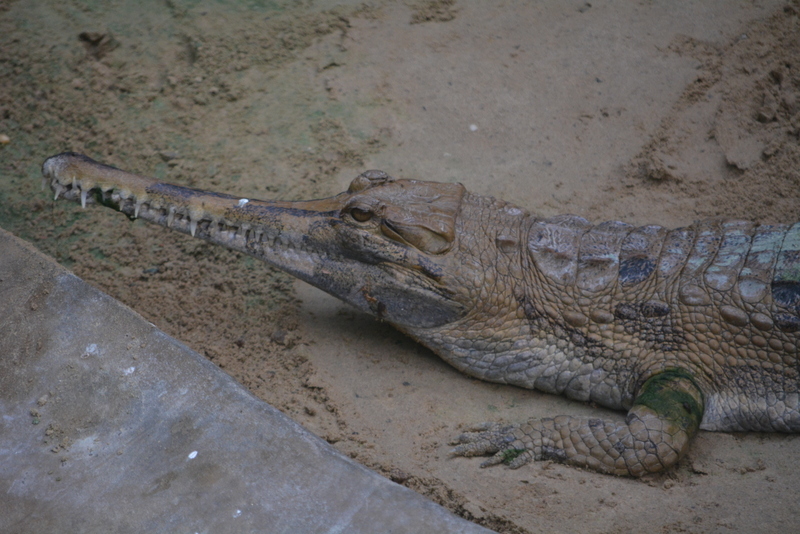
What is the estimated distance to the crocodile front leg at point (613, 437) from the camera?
298 cm

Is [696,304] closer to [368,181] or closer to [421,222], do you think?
[421,222]

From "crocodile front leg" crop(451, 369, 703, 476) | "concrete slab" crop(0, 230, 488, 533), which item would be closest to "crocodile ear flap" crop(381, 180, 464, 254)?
"crocodile front leg" crop(451, 369, 703, 476)

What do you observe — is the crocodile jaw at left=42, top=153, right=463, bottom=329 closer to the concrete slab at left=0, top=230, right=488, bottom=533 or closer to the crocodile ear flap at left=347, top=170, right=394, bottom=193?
the crocodile ear flap at left=347, top=170, right=394, bottom=193

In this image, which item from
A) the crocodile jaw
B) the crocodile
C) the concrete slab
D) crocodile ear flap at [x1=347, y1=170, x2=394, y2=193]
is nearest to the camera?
the concrete slab

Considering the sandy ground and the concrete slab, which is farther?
the sandy ground

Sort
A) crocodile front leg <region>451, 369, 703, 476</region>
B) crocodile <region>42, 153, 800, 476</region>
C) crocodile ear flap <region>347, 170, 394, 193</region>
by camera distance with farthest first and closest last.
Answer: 1. crocodile ear flap <region>347, 170, 394, 193</region>
2. crocodile <region>42, 153, 800, 476</region>
3. crocodile front leg <region>451, 369, 703, 476</region>

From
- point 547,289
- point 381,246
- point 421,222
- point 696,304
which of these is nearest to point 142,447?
point 381,246

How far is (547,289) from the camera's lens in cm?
339

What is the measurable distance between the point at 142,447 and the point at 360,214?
152 centimetres

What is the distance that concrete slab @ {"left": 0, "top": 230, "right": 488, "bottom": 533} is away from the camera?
2318 mm

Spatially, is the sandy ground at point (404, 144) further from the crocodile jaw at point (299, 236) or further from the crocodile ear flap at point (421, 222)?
the crocodile ear flap at point (421, 222)

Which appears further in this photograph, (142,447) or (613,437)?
(613,437)

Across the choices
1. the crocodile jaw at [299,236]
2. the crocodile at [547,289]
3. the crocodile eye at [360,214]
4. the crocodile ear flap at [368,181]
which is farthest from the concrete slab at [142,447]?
the crocodile ear flap at [368,181]

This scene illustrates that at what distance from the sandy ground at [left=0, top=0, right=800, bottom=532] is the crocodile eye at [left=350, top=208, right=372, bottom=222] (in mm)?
732
